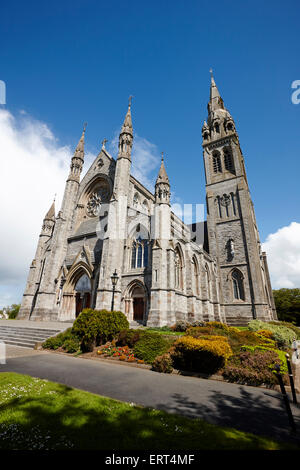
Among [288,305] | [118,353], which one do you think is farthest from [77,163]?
[288,305]

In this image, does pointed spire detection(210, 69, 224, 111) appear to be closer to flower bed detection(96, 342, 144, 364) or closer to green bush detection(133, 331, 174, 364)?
green bush detection(133, 331, 174, 364)

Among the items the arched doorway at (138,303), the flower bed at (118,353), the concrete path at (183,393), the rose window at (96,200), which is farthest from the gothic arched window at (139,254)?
the concrete path at (183,393)

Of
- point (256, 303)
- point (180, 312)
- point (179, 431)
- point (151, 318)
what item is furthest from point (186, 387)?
point (256, 303)

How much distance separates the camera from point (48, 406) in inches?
165

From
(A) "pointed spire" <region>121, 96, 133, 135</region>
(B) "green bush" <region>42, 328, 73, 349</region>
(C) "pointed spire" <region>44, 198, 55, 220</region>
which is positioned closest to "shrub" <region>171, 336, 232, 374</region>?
(B) "green bush" <region>42, 328, 73, 349</region>

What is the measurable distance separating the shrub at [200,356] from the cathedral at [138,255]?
716 centimetres

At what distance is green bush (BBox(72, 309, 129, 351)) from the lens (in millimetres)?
11398

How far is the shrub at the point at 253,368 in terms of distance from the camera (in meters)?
6.91

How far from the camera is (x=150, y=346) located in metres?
9.82

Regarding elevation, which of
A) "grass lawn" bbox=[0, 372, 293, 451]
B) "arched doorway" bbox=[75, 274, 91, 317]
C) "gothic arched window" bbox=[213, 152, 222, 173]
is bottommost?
"grass lawn" bbox=[0, 372, 293, 451]

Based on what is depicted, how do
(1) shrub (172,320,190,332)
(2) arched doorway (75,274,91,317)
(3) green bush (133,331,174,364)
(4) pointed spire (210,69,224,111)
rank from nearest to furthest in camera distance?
(3) green bush (133,331,174,364), (1) shrub (172,320,190,332), (2) arched doorway (75,274,91,317), (4) pointed spire (210,69,224,111)

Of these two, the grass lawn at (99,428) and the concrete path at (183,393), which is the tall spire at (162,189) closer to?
the concrete path at (183,393)

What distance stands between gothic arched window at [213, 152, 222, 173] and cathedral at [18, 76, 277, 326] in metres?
0.91

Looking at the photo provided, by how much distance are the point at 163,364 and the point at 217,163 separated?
3421 cm
